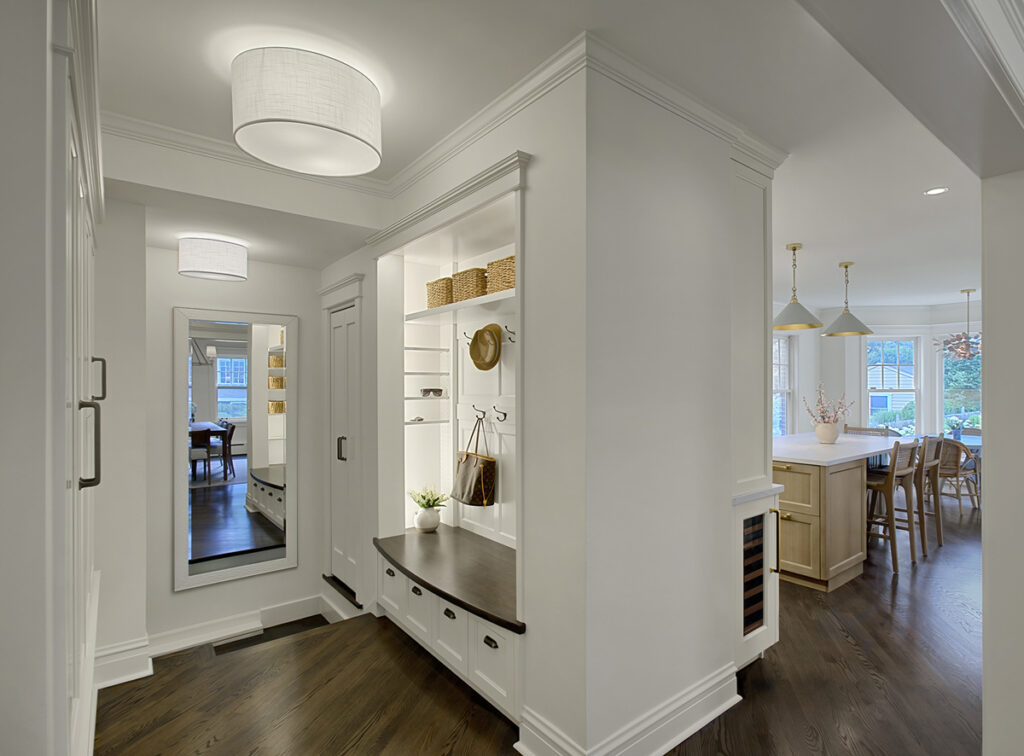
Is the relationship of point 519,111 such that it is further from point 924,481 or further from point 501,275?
point 924,481

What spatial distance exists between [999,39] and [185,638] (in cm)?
464

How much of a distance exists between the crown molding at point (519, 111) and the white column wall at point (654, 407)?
5 cm

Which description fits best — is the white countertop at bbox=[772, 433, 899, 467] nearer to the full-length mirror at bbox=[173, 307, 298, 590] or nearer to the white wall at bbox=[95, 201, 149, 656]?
the full-length mirror at bbox=[173, 307, 298, 590]

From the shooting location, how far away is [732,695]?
7.94ft

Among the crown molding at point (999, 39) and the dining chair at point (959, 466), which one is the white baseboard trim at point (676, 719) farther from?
the dining chair at point (959, 466)

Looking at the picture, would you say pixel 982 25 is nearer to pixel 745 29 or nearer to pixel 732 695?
pixel 745 29

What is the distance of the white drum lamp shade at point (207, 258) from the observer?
307 centimetres

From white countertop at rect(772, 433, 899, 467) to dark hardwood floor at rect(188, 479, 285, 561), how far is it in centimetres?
374

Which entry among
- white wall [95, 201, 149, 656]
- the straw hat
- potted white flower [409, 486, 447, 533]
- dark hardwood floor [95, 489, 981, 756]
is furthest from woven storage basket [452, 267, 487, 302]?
dark hardwood floor [95, 489, 981, 756]

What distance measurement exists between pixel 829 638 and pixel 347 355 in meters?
3.40

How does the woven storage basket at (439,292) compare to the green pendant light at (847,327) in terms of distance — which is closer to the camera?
the woven storage basket at (439,292)

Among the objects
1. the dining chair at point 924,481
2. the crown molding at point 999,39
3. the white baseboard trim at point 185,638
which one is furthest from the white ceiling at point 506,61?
the dining chair at point 924,481

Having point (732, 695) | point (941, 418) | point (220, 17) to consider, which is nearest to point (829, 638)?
point (732, 695)

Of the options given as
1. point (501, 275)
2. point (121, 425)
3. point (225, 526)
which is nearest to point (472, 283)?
point (501, 275)
